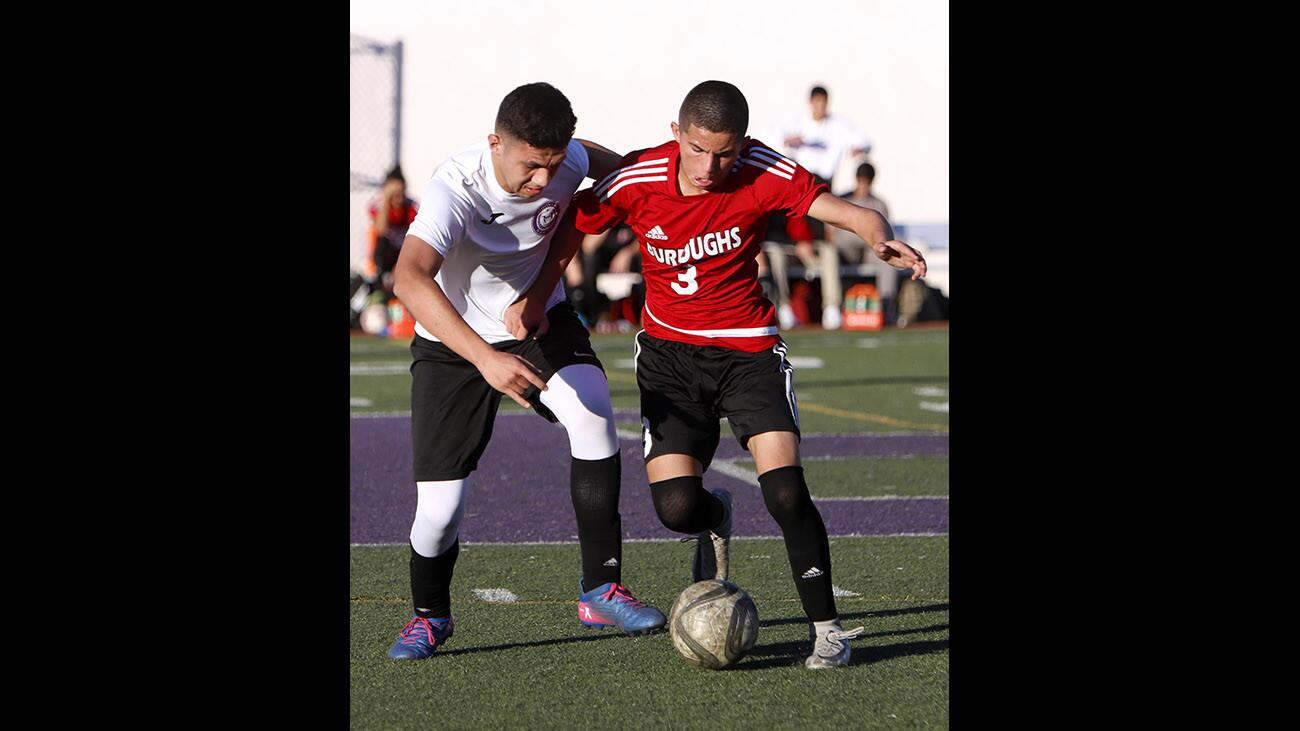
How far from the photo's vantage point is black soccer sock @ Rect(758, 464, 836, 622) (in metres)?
4.95

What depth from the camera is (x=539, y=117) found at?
16.3ft

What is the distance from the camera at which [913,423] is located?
11297 millimetres

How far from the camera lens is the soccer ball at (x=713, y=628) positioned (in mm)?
4844

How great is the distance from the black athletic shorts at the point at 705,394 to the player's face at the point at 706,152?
1.85 feet

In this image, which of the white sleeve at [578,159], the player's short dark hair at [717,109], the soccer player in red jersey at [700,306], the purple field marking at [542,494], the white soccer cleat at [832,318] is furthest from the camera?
the white soccer cleat at [832,318]

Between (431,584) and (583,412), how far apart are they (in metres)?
0.70

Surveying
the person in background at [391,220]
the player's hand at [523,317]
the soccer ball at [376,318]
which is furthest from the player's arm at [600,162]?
the soccer ball at [376,318]

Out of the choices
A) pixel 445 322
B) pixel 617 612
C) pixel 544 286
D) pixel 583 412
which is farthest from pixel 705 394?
pixel 445 322

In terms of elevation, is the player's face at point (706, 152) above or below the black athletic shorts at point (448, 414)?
above

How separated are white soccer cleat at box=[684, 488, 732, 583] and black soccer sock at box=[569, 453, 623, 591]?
37cm

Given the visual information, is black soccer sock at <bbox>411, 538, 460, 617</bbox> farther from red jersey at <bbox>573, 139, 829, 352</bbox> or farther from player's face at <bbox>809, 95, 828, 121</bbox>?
player's face at <bbox>809, 95, 828, 121</bbox>

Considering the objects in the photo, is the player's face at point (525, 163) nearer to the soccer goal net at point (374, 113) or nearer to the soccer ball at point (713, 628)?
the soccer ball at point (713, 628)

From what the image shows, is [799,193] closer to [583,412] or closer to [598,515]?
[583,412]
